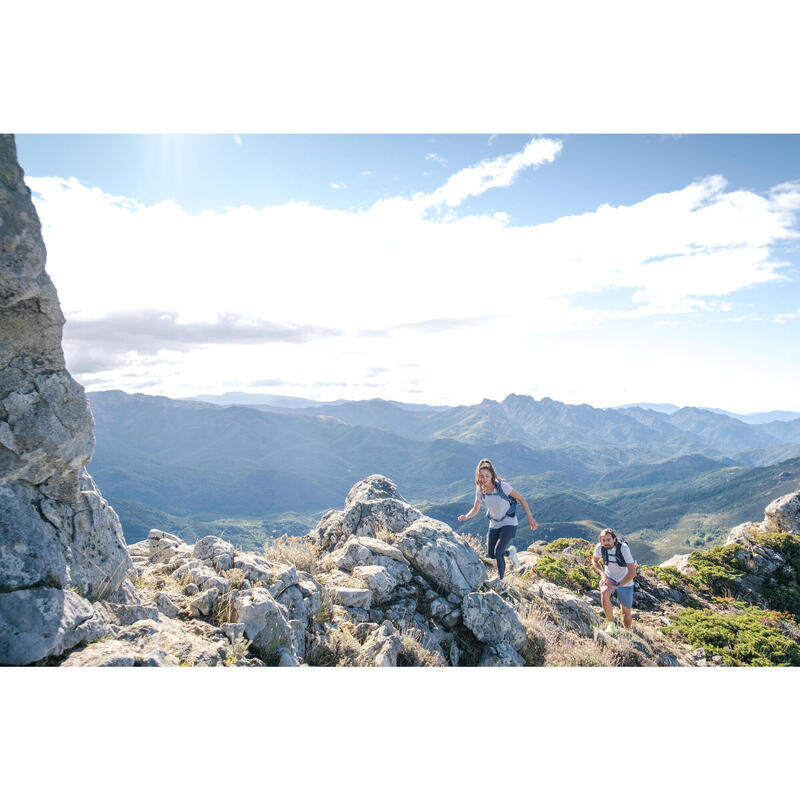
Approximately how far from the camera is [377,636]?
22.2ft

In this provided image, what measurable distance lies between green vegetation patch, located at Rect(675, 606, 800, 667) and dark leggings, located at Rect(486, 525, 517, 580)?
17.0 feet

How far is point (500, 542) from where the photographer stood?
10156 mm

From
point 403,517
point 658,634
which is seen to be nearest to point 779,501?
point 658,634

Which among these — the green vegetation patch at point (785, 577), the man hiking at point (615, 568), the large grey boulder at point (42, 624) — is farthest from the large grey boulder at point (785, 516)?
the large grey boulder at point (42, 624)

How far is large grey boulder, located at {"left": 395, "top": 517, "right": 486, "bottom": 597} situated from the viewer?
8.73 meters

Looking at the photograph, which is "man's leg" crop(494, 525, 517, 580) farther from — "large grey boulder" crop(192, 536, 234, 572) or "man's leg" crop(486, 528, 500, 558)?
"large grey boulder" crop(192, 536, 234, 572)

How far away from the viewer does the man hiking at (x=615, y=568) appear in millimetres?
9625

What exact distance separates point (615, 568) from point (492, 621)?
146 inches

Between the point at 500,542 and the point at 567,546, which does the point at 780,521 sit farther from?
the point at 500,542

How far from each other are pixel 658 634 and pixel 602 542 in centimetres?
339

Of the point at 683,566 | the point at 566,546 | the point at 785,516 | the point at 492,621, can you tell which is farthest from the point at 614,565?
the point at 785,516

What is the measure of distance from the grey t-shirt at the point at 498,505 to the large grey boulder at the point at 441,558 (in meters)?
0.95

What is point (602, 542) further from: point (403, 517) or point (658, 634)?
point (403, 517)

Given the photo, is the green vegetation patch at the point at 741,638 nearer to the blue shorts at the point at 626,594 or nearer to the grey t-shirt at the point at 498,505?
the blue shorts at the point at 626,594
